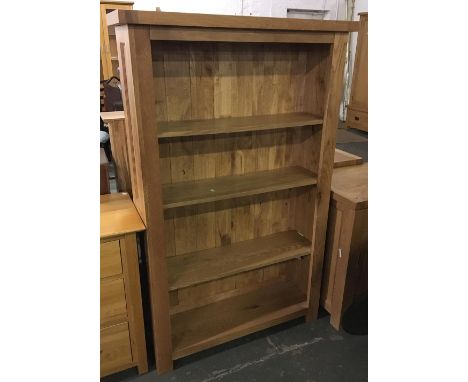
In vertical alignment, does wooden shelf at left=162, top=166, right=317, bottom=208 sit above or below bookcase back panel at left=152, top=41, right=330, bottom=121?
below

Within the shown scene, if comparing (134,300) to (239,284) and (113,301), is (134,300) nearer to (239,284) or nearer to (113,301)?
(113,301)

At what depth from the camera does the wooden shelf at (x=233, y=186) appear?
5.53ft

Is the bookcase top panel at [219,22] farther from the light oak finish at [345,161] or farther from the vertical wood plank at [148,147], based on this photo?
the light oak finish at [345,161]

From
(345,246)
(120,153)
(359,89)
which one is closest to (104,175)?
(120,153)

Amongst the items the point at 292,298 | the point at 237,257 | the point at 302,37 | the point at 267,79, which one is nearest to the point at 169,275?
the point at 237,257

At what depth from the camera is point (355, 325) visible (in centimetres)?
217

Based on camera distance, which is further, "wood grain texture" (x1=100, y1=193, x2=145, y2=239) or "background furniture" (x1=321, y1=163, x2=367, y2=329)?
"background furniture" (x1=321, y1=163, x2=367, y2=329)

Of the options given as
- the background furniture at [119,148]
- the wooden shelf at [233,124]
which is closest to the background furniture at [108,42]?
the background furniture at [119,148]

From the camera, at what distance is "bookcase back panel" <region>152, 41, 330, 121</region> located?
164 centimetres

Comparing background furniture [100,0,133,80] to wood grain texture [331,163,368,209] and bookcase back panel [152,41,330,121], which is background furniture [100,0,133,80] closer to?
bookcase back panel [152,41,330,121]

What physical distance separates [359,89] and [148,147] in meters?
5.06

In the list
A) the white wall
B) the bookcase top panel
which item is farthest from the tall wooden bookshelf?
the white wall

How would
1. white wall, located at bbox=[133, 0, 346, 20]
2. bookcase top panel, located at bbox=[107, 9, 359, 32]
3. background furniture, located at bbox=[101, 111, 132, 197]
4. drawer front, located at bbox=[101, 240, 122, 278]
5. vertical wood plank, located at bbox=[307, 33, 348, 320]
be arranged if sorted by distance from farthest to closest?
white wall, located at bbox=[133, 0, 346, 20] → background furniture, located at bbox=[101, 111, 132, 197] → vertical wood plank, located at bbox=[307, 33, 348, 320] → drawer front, located at bbox=[101, 240, 122, 278] → bookcase top panel, located at bbox=[107, 9, 359, 32]

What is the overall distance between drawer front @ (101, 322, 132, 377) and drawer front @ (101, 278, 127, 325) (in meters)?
0.05
